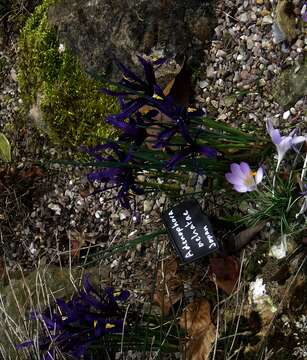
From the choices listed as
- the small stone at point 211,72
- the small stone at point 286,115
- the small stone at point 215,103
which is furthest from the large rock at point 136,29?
the small stone at point 286,115

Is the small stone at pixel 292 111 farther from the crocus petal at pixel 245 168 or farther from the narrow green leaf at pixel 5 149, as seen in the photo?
the narrow green leaf at pixel 5 149

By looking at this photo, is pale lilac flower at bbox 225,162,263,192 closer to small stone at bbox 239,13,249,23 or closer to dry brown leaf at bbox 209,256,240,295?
dry brown leaf at bbox 209,256,240,295

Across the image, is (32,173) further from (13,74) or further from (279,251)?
(279,251)

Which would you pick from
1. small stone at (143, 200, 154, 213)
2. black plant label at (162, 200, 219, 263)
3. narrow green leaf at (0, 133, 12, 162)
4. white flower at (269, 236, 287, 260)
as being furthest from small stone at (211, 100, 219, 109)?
narrow green leaf at (0, 133, 12, 162)

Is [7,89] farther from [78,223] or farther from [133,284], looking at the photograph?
[133,284]

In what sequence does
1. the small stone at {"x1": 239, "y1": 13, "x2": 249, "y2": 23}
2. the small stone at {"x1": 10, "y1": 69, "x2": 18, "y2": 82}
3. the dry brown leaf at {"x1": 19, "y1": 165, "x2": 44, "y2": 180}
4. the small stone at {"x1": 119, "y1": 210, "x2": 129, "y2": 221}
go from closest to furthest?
the small stone at {"x1": 239, "y1": 13, "x2": 249, "y2": 23} → the small stone at {"x1": 119, "y1": 210, "x2": 129, "y2": 221} → the dry brown leaf at {"x1": 19, "y1": 165, "x2": 44, "y2": 180} → the small stone at {"x1": 10, "y1": 69, "x2": 18, "y2": 82}
